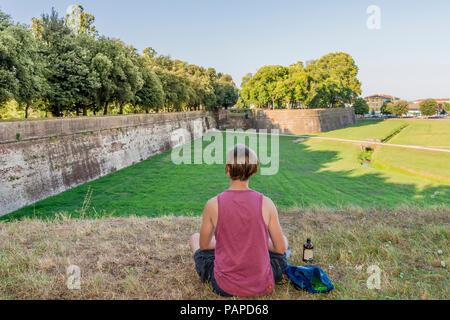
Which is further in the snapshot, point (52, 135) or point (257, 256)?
point (52, 135)

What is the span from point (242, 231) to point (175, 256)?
6.05 ft

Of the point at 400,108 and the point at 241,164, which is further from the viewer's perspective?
the point at 400,108

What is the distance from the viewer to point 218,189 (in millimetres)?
18500

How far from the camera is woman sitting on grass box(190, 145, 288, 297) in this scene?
258 cm

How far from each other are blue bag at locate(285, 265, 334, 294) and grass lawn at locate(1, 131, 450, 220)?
7.90m

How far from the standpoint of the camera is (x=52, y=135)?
51.5 feet

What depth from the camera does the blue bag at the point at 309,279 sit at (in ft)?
9.98

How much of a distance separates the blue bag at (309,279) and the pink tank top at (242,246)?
39 cm

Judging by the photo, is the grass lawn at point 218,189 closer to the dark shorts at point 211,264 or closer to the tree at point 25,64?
the tree at point 25,64

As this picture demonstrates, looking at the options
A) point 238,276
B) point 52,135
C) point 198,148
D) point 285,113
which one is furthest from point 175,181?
point 285,113

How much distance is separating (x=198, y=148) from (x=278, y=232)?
105ft

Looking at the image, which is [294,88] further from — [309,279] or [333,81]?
[309,279]

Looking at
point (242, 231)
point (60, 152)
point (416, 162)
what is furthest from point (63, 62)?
point (416, 162)
